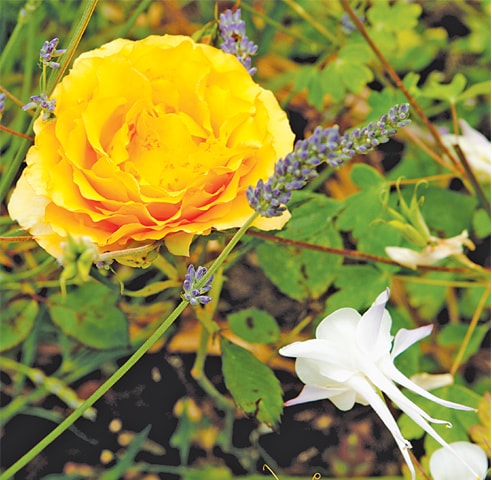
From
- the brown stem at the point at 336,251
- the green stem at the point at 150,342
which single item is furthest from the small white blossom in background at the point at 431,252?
the green stem at the point at 150,342

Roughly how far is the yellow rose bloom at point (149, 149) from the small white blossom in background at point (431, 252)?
17cm

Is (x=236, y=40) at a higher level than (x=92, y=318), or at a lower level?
higher

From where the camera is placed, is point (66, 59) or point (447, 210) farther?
point (447, 210)

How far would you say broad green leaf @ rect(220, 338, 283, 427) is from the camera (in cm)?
60

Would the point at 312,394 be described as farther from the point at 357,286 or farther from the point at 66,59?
the point at 66,59

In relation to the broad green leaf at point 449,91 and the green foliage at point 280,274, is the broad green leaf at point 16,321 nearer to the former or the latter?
the green foliage at point 280,274

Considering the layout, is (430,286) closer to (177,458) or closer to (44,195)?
(177,458)

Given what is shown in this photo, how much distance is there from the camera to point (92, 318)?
30.1 inches

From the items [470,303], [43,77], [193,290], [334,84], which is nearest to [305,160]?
[193,290]

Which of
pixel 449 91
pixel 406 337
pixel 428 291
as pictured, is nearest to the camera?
pixel 406 337

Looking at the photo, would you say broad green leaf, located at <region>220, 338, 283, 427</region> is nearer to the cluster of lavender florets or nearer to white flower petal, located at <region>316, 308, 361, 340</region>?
white flower petal, located at <region>316, 308, 361, 340</region>

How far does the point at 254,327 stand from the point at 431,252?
195mm

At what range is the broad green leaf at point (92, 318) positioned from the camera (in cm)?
76

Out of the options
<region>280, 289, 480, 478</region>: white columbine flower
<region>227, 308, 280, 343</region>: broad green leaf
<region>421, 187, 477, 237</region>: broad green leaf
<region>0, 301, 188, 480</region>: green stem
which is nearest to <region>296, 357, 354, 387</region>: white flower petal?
<region>280, 289, 480, 478</region>: white columbine flower
